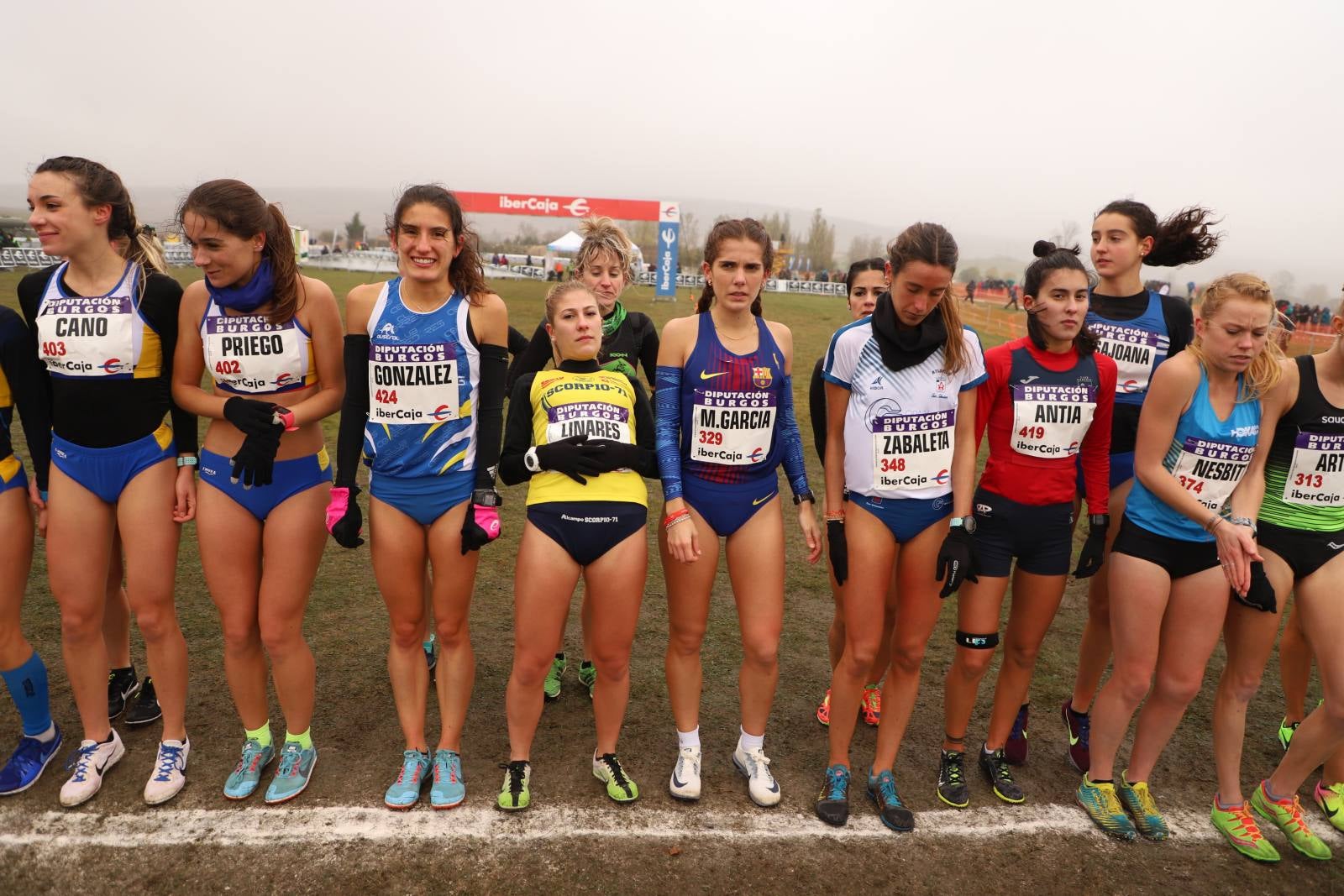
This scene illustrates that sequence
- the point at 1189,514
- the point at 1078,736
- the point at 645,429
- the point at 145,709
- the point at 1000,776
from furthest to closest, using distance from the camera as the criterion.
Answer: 1. the point at 1078,736
2. the point at 145,709
3. the point at 1000,776
4. the point at 645,429
5. the point at 1189,514

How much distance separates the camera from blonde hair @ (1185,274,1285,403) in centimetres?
318

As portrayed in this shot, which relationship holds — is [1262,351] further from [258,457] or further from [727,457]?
[258,457]

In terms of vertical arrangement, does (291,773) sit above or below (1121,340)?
below

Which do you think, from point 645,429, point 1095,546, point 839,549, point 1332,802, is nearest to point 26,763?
point 645,429

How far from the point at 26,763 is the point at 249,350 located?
2.04 metres

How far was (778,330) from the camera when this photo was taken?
357cm

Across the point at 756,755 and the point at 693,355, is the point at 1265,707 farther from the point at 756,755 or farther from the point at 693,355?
the point at 693,355

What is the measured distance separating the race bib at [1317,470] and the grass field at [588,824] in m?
1.50

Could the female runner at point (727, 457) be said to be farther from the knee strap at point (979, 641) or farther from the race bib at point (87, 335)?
the race bib at point (87, 335)

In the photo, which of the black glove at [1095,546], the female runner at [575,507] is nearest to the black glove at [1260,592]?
the black glove at [1095,546]

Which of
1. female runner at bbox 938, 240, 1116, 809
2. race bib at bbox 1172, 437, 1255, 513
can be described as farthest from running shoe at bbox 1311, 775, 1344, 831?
race bib at bbox 1172, 437, 1255, 513

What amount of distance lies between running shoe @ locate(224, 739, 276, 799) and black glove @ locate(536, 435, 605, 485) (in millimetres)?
1826

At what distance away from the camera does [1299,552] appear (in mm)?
3307

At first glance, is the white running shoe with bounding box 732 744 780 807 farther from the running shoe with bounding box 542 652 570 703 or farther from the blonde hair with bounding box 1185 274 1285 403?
the blonde hair with bounding box 1185 274 1285 403
